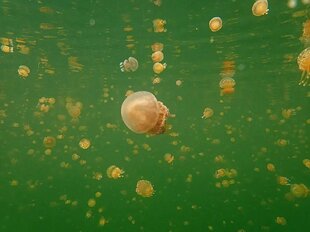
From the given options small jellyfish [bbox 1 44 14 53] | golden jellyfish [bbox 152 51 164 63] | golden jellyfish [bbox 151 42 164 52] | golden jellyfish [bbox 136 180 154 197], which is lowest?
golden jellyfish [bbox 136 180 154 197]

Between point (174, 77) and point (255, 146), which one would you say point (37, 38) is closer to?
point (174, 77)

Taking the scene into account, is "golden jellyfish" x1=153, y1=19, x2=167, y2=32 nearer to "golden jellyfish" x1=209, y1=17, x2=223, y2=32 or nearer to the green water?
the green water

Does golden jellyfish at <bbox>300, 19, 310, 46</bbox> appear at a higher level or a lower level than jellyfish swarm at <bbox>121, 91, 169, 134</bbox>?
higher

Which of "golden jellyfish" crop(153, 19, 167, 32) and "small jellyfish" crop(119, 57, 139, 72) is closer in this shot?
"golden jellyfish" crop(153, 19, 167, 32)

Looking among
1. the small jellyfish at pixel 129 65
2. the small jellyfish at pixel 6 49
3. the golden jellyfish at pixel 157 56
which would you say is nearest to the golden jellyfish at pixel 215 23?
the golden jellyfish at pixel 157 56

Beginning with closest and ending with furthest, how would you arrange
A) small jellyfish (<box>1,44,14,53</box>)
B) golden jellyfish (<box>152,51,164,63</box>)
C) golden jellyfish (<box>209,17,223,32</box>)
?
golden jellyfish (<box>209,17,223,32</box>) → small jellyfish (<box>1,44,14,53</box>) → golden jellyfish (<box>152,51,164,63</box>)

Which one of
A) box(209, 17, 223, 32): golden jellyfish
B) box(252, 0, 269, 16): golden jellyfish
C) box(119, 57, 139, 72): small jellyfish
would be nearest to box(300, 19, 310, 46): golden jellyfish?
box(252, 0, 269, 16): golden jellyfish

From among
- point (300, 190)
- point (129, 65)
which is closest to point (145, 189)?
point (300, 190)

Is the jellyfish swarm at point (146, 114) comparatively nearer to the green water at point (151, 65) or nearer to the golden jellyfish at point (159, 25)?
the green water at point (151, 65)
